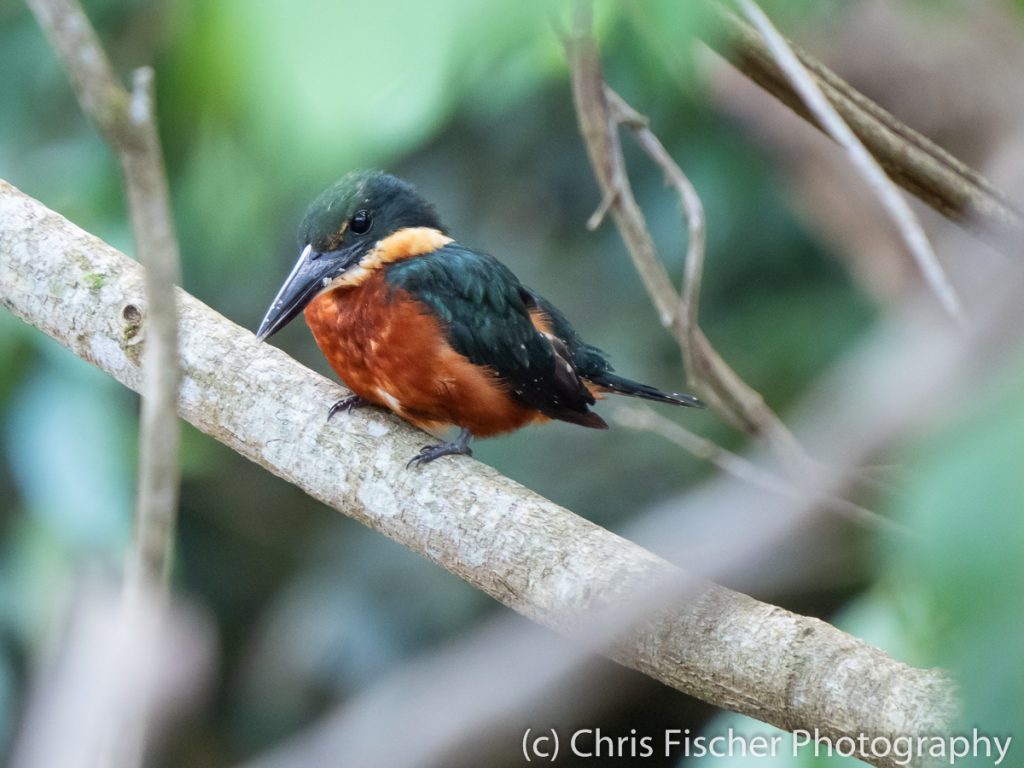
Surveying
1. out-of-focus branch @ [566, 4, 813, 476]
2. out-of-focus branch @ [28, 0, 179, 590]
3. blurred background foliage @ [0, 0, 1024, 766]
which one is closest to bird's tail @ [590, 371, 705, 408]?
out-of-focus branch @ [566, 4, 813, 476]

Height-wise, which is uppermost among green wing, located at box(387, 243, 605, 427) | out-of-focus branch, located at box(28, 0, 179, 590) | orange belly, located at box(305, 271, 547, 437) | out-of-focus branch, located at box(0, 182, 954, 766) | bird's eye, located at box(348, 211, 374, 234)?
bird's eye, located at box(348, 211, 374, 234)

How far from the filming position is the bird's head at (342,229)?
2469 mm

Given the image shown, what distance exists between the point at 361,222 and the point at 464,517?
979 mm

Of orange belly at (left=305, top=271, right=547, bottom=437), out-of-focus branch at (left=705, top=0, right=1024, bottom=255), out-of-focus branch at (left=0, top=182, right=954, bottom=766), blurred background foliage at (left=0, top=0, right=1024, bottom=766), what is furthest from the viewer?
blurred background foliage at (left=0, top=0, right=1024, bottom=766)

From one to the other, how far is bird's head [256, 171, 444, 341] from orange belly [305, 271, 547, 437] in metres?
0.08

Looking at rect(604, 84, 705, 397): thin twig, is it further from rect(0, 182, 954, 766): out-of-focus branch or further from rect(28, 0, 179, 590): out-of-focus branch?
rect(28, 0, 179, 590): out-of-focus branch

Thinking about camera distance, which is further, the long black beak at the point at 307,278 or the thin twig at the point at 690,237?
the long black beak at the point at 307,278

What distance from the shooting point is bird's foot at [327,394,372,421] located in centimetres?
203

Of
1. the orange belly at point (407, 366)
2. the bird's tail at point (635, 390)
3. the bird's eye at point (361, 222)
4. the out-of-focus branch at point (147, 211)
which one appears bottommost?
the out-of-focus branch at point (147, 211)

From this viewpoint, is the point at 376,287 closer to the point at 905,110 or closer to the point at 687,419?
the point at 687,419

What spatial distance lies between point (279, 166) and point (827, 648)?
95 centimetres

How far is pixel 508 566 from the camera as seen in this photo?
5.69ft

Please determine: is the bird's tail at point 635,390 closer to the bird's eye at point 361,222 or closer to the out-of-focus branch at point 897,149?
the bird's eye at point 361,222

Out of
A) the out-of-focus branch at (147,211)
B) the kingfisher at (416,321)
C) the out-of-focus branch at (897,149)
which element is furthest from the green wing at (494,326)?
the out-of-focus branch at (147,211)
